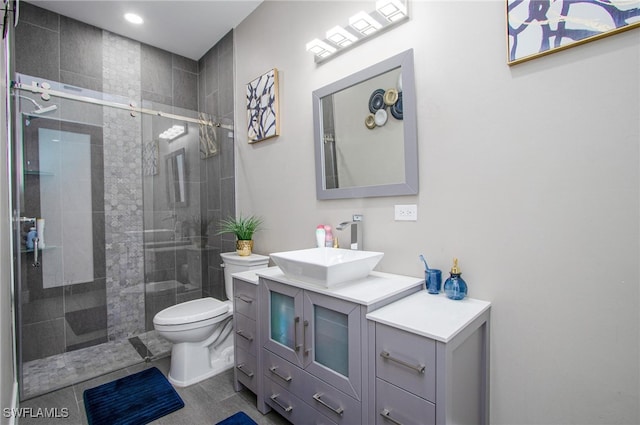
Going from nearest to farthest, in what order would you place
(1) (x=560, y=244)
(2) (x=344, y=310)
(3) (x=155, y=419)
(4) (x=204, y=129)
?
(1) (x=560, y=244)
(2) (x=344, y=310)
(3) (x=155, y=419)
(4) (x=204, y=129)

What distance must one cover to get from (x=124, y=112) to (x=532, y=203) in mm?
3027

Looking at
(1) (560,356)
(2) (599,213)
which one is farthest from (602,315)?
(2) (599,213)

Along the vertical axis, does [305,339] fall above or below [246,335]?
above

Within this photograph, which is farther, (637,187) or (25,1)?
(25,1)

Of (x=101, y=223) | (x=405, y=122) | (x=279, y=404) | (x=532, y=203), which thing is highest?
Answer: (x=405, y=122)

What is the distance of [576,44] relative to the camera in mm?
1146

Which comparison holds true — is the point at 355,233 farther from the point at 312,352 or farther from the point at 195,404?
the point at 195,404

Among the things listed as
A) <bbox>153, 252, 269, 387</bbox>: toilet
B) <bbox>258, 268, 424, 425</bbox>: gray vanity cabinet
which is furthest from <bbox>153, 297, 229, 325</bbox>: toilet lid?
<bbox>258, 268, 424, 425</bbox>: gray vanity cabinet

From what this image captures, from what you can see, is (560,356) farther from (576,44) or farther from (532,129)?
(576,44)

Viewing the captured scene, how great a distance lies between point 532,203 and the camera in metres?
1.26

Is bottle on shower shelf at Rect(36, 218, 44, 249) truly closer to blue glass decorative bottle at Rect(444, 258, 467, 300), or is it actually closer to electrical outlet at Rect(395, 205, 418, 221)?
electrical outlet at Rect(395, 205, 418, 221)

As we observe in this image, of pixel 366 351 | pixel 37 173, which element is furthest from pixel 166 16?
pixel 366 351

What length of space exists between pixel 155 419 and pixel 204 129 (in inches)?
91.5

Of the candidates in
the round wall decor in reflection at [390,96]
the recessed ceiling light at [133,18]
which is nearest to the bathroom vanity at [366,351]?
the round wall decor in reflection at [390,96]
